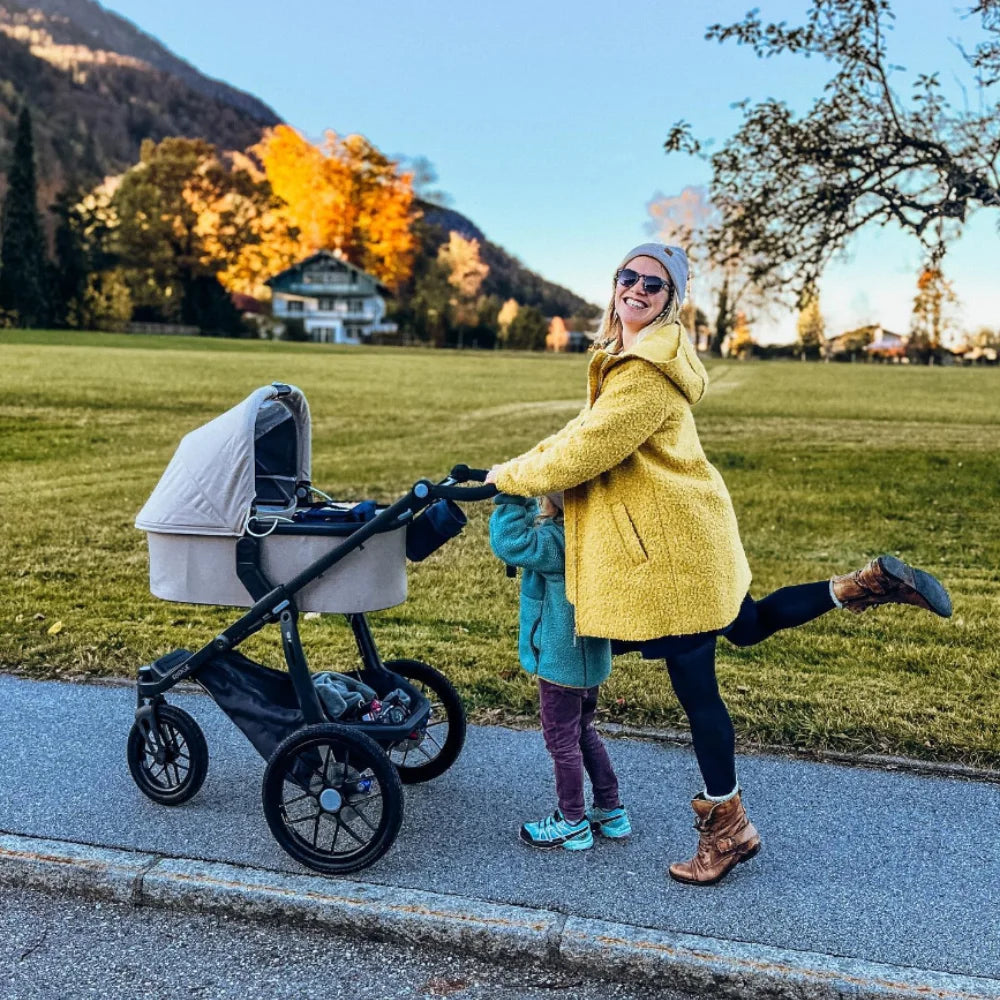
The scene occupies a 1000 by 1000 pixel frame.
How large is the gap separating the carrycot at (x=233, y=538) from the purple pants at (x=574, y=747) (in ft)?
2.21

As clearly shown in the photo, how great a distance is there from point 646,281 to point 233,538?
159 centimetres

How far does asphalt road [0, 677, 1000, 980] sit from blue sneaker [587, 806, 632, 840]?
0.05 metres

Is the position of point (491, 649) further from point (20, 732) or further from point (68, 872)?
point (68, 872)

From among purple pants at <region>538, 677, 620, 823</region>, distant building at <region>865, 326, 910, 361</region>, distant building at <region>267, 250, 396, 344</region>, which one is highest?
distant building at <region>267, 250, 396, 344</region>

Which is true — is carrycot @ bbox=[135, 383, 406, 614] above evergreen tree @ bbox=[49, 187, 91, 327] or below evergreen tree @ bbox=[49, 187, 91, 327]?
below

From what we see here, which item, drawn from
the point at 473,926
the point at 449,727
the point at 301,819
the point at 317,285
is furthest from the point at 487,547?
the point at 317,285

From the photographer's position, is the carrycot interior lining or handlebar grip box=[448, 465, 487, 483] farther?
the carrycot interior lining

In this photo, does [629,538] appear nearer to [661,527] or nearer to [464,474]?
[661,527]

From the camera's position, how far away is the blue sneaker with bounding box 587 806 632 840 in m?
3.80

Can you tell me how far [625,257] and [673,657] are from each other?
1.22 metres

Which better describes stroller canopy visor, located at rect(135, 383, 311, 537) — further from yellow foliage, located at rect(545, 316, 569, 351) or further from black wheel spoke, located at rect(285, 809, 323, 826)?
yellow foliage, located at rect(545, 316, 569, 351)

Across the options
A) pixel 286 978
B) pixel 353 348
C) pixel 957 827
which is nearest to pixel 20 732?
pixel 286 978

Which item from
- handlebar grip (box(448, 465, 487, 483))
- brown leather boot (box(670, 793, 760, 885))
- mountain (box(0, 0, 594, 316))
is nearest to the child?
handlebar grip (box(448, 465, 487, 483))

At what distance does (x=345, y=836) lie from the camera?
3756 mm
